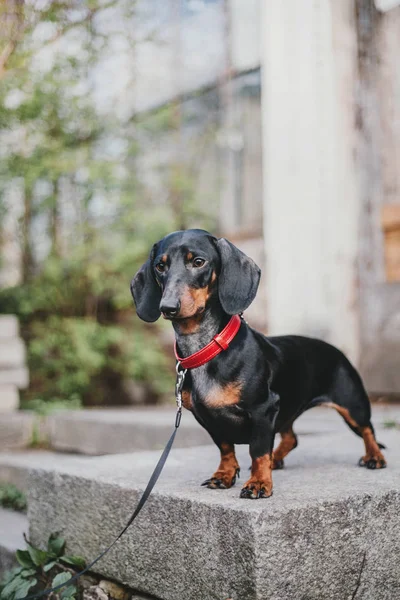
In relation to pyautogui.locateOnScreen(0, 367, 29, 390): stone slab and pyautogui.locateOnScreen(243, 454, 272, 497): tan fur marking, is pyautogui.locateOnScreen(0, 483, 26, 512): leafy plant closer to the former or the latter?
pyautogui.locateOnScreen(0, 367, 29, 390): stone slab

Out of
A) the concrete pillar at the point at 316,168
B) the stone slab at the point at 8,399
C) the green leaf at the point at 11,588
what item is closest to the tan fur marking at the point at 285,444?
the green leaf at the point at 11,588

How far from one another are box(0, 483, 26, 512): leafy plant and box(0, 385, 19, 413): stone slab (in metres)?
1.79

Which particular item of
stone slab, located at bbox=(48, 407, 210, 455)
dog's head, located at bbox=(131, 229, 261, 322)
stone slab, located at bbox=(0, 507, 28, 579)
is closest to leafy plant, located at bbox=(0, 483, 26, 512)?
stone slab, located at bbox=(0, 507, 28, 579)

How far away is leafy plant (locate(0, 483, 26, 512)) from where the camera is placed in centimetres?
417

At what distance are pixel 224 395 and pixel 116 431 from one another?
2.94 metres

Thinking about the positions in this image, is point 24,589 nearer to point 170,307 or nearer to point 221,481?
point 221,481

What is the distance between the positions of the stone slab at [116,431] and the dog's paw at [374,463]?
1.69 meters

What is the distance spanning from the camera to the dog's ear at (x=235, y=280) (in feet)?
7.17

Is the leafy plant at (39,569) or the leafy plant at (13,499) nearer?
the leafy plant at (39,569)

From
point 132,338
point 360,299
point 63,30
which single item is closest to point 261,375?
point 360,299

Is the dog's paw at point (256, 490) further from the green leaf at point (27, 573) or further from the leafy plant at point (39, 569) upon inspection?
the green leaf at point (27, 573)

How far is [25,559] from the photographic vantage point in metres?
2.84

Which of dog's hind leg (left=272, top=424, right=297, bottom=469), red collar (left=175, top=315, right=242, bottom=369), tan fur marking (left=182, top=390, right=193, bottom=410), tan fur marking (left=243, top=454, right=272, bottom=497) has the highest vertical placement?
red collar (left=175, top=315, right=242, bottom=369)

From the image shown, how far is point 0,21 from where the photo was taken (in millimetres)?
6348
